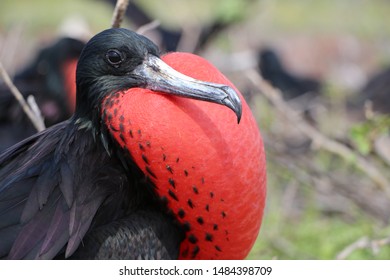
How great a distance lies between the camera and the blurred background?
267 centimetres

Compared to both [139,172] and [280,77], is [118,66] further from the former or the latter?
[280,77]

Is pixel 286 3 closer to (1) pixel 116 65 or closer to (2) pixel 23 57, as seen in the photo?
(2) pixel 23 57

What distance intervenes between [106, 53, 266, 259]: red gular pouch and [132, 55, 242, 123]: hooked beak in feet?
0.09

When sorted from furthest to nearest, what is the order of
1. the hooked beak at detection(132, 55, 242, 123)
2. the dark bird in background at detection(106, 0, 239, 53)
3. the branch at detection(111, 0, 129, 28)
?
the dark bird in background at detection(106, 0, 239, 53) → the branch at detection(111, 0, 129, 28) → the hooked beak at detection(132, 55, 242, 123)

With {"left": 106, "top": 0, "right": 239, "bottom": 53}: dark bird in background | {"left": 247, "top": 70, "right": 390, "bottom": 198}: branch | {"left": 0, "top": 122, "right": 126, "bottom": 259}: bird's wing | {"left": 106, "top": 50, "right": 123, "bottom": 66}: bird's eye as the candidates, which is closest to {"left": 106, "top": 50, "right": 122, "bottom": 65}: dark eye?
{"left": 106, "top": 50, "right": 123, "bottom": 66}: bird's eye

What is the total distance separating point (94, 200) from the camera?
1.68 metres

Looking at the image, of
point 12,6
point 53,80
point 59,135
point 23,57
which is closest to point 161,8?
point 12,6

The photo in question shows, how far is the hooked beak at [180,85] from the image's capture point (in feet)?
5.23

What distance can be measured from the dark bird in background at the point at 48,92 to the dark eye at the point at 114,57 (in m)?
1.74

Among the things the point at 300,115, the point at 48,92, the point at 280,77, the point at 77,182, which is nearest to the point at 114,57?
the point at 77,182

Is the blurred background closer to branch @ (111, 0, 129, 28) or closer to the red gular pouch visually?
branch @ (111, 0, 129, 28)

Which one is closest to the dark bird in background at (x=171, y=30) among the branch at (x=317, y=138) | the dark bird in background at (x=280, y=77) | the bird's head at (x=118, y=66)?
the dark bird in background at (x=280, y=77)

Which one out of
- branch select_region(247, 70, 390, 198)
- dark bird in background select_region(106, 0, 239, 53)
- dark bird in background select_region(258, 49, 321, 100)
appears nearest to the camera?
branch select_region(247, 70, 390, 198)

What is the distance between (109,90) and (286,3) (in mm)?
9999
